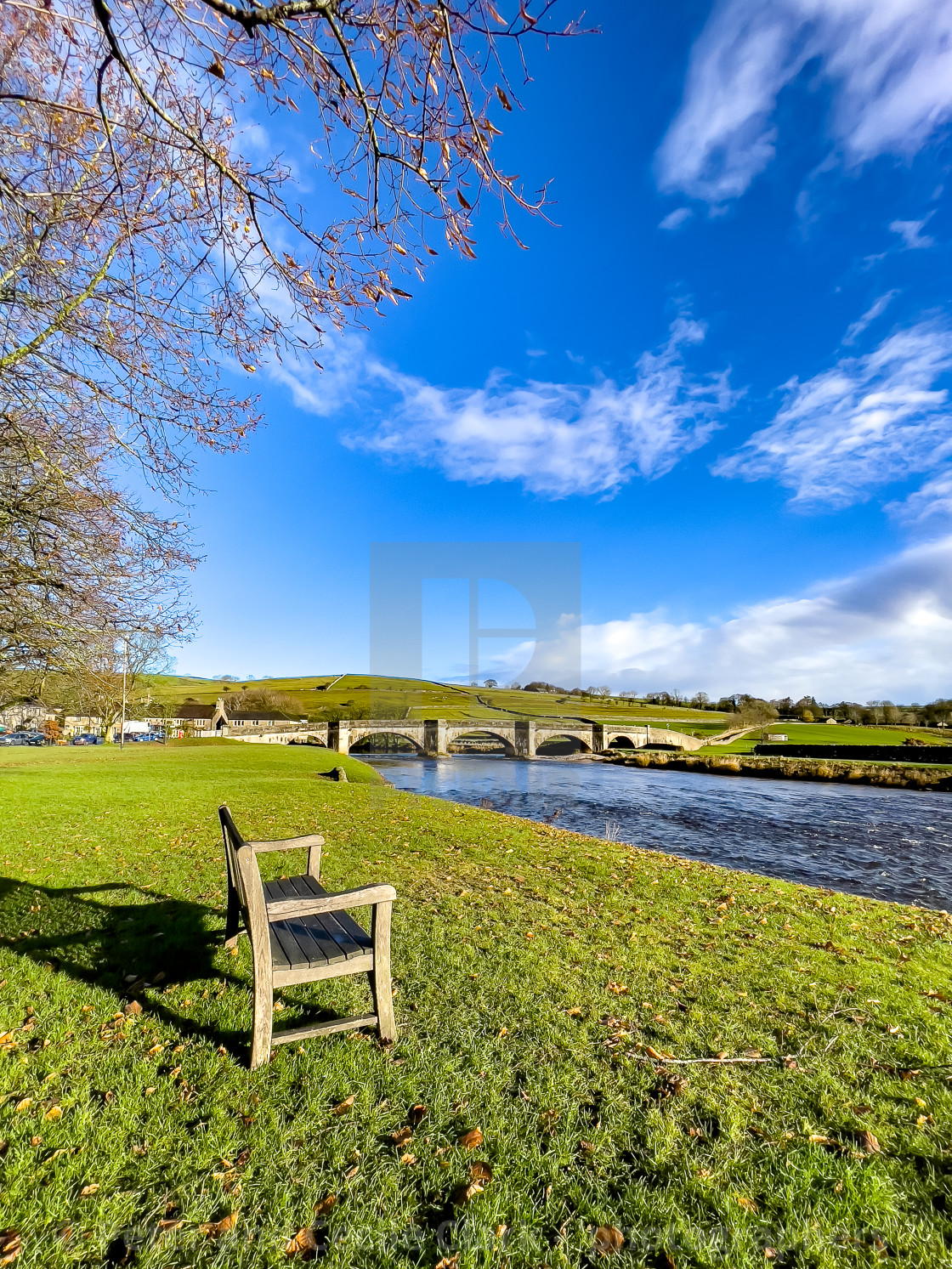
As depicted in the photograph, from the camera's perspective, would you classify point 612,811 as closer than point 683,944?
No

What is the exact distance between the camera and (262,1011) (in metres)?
3.52

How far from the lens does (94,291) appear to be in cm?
462

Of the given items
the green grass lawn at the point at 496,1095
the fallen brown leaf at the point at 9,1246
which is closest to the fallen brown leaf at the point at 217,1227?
the green grass lawn at the point at 496,1095

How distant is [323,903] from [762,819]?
2228cm

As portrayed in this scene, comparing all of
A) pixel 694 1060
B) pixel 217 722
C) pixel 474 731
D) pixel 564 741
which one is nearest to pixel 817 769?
pixel 474 731

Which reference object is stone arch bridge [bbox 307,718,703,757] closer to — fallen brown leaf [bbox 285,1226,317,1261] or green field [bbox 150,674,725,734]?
green field [bbox 150,674,725,734]

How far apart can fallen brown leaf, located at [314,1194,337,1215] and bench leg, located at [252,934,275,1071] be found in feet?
3.66

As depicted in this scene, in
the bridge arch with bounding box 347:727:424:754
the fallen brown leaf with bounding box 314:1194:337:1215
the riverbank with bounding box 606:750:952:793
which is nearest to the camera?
the fallen brown leaf with bounding box 314:1194:337:1215

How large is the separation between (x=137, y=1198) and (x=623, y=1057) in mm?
2782

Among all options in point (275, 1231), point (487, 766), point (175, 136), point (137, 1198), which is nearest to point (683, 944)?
point (275, 1231)

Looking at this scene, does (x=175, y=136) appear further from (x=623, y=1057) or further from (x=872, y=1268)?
(x=872, y=1268)

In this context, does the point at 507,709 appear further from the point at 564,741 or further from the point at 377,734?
the point at 377,734

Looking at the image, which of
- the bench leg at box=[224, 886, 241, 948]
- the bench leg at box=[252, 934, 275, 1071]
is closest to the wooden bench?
the bench leg at box=[252, 934, 275, 1071]

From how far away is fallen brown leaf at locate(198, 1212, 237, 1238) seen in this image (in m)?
2.37
